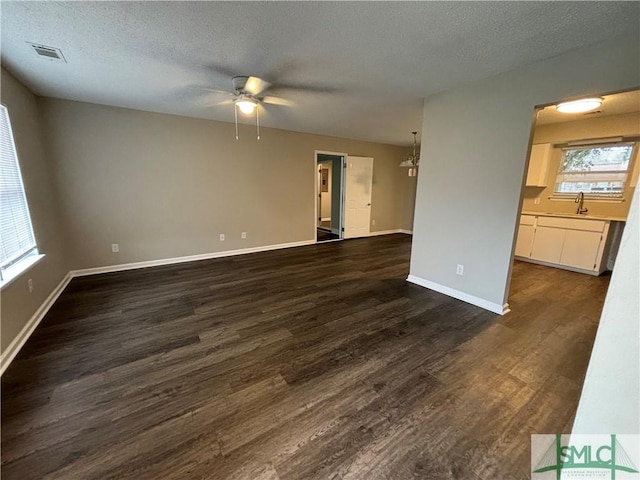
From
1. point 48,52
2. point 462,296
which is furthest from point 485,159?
point 48,52

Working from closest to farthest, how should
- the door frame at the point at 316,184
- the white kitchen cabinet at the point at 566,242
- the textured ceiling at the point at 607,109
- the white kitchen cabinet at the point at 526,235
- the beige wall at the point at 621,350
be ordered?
the beige wall at the point at 621,350
the textured ceiling at the point at 607,109
the white kitchen cabinet at the point at 566,242
the white kitchen cabinet at the point at 526,235
the door frame at the point at 316,184

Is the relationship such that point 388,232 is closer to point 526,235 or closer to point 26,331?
point 526,235

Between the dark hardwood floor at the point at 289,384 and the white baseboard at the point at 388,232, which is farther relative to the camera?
the white baseboard at the point at 388,232

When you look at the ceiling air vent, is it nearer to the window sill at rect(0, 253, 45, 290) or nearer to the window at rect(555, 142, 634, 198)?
the window sill at rect(0, 253, 45, 290)

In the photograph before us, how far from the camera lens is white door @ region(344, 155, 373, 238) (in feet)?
21.1

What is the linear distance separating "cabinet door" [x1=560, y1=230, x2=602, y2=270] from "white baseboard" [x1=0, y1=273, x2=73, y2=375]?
6945 mm

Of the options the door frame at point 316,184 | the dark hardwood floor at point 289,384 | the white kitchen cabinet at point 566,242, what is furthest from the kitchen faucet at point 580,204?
the door frame at point 316,184

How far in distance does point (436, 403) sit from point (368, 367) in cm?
51

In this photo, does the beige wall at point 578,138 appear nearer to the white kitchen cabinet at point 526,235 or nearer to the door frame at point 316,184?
the white kitchen cabinet at point 526,235

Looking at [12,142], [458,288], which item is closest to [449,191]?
[458,288]

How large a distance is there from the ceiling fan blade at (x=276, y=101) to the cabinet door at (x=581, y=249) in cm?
492

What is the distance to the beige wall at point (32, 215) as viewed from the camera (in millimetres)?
2203

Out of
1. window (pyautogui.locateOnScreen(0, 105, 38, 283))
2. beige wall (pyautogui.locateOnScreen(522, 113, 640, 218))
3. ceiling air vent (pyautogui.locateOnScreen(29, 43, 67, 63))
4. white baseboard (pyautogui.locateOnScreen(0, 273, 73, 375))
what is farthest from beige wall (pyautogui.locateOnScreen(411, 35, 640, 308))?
window (pyautogui.locateOnScreen(0, 105, 38, 283))

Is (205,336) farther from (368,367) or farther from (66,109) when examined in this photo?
(66,109)
